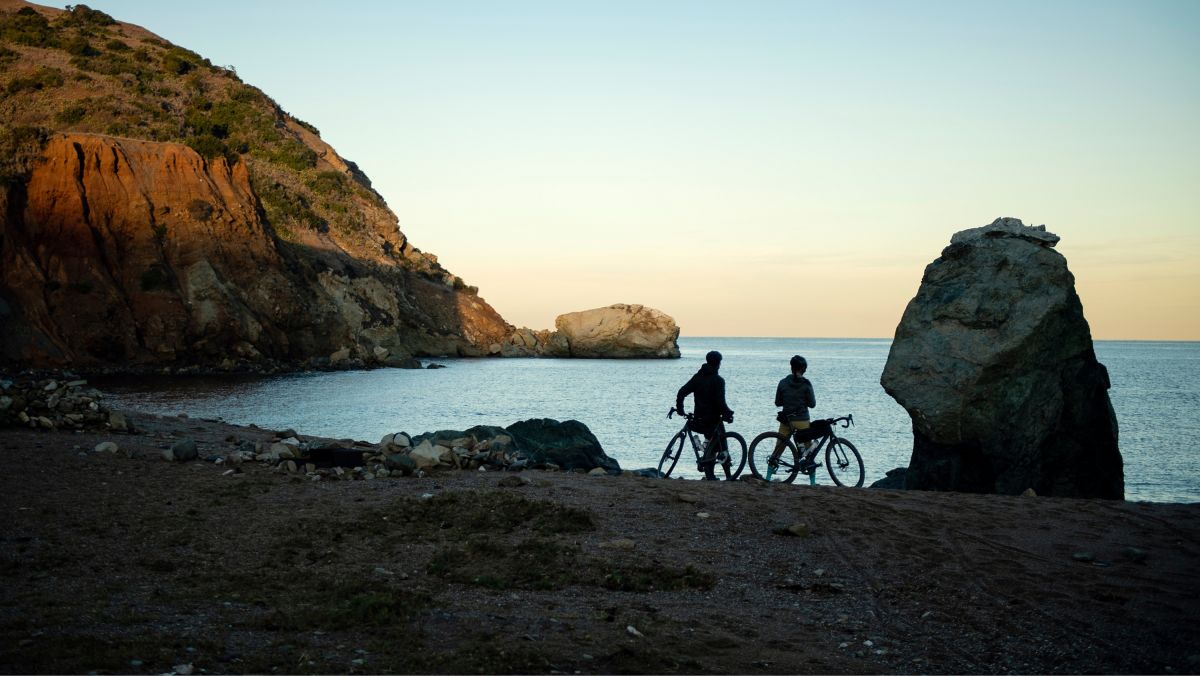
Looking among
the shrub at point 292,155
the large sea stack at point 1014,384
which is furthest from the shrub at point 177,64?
the large sea stack at point 1014,384

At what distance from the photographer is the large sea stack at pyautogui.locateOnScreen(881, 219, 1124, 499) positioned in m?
13.1

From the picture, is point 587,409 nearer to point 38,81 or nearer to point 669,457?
point 669,457

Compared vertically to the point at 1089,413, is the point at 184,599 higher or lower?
lower

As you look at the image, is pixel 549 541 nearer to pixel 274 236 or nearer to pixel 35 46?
pixel 274 236

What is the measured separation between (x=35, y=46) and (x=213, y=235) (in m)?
39.5

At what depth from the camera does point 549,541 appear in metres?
8.90

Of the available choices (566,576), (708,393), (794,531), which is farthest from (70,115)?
(794,531)

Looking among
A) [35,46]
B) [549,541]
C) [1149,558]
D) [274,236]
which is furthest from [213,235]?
[1149,558]

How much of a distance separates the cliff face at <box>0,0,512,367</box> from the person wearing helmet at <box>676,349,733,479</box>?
127 feet

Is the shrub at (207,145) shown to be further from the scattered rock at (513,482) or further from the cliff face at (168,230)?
the scattered rock at (513,482)

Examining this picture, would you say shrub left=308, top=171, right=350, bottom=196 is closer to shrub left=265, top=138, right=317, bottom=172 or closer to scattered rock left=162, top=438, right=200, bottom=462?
shrub left=265, top=138, right=317, bottom=172


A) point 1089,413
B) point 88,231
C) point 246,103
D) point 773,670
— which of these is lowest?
point 773,670

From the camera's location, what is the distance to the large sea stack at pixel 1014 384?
42.9 ft

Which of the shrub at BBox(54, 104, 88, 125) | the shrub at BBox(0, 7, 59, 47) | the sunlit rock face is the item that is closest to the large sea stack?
the sunlit rock face
